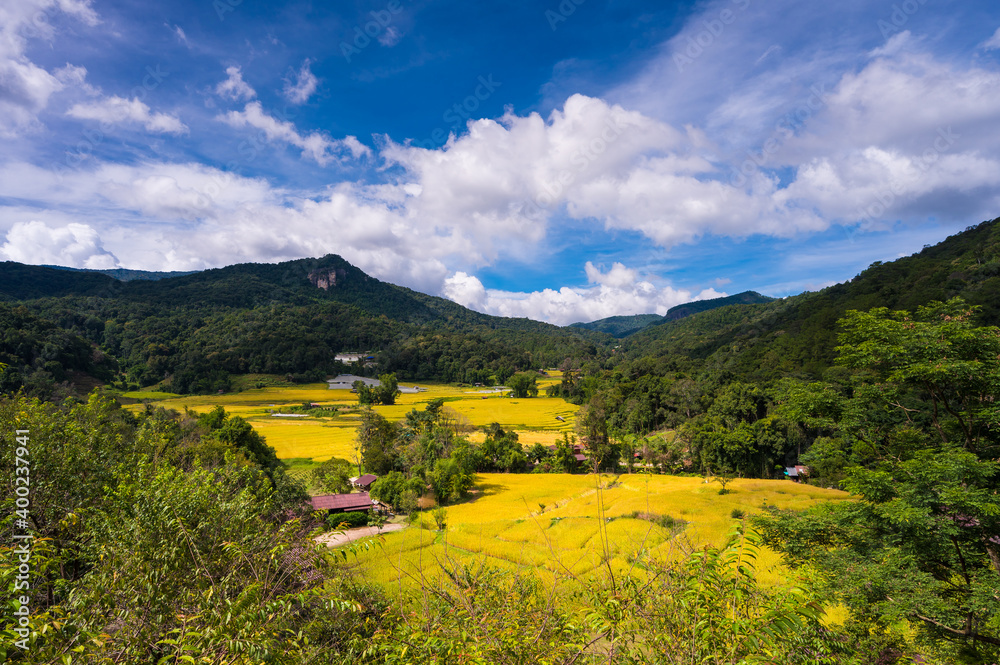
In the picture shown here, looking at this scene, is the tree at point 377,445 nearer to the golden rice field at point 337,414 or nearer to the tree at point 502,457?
the golden rice field at point 337,414

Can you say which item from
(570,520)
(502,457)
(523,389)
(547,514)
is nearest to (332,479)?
(547,514)

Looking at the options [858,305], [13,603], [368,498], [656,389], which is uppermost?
[858,305]

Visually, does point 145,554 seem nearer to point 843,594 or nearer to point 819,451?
point 843,594

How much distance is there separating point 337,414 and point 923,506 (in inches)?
2620

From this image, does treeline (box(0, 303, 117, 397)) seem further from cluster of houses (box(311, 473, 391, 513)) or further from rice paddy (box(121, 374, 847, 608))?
cluster of houses (box(311, 473, 391, 513))

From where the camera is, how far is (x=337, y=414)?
6347cm

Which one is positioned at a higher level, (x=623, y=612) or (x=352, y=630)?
(x=623, y=612)

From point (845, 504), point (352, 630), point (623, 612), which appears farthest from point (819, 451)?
point (352, 630)

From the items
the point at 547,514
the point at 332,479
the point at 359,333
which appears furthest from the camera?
the point at 359,333

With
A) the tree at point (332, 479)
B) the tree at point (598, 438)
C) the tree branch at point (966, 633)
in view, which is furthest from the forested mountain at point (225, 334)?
the tree branch at point (966, 633)

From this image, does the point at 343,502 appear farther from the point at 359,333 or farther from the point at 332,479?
the point at 359,333

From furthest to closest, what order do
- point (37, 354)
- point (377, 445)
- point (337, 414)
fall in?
point (337, 414)
point (37, 354)
point (377, 445)

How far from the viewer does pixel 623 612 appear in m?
4.32

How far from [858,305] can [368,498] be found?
78.7 m
